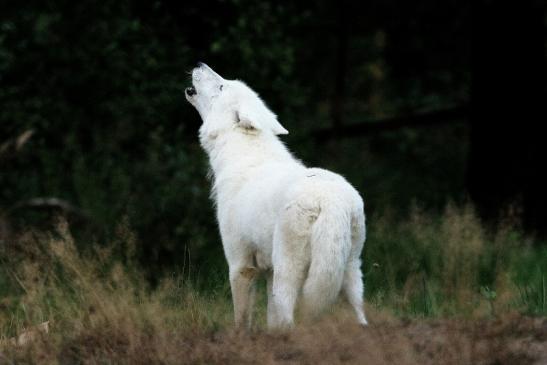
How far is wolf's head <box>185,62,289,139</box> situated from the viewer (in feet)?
22.8

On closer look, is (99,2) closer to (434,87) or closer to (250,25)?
(250,25)

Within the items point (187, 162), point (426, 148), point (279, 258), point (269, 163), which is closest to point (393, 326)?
point (279, 258)

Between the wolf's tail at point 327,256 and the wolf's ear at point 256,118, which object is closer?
the wolf's tail at point 327,256

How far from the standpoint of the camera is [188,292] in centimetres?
618

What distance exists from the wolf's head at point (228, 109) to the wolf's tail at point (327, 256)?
5.36 ft

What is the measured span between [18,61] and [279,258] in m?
6.92

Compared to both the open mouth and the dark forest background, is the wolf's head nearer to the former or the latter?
the open mouth

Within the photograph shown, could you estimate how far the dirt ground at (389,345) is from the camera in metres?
4.80

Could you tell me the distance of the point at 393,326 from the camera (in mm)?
5383

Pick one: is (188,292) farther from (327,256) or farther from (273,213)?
(327,256)

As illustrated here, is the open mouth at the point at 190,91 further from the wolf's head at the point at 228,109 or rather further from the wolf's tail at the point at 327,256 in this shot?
the wolf's tail at the point at 327,256

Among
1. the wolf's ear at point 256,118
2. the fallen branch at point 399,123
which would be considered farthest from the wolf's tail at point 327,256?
the fallen branch at point 399,123

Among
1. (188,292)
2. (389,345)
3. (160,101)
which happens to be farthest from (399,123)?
(389,345)

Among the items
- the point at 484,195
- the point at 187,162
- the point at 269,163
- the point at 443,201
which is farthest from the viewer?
the point at 443,201
